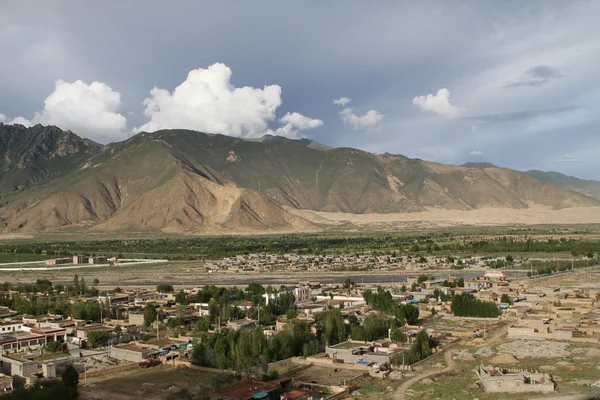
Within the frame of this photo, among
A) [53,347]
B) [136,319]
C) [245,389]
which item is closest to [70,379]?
[245,389]

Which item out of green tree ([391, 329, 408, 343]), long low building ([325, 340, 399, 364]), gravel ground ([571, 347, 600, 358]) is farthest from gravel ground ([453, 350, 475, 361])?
gravel ground ([571, 347, 600, 358])

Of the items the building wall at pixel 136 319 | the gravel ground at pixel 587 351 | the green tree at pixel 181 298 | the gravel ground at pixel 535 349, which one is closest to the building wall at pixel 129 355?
the building wall at pixel 136 319

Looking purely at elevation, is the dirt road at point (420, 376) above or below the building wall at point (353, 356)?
below

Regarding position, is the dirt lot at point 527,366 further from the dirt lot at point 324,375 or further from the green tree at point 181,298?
the green tree at point 181,298

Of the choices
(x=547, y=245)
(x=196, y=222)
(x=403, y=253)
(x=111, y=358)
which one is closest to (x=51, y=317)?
(x=111, y=358)

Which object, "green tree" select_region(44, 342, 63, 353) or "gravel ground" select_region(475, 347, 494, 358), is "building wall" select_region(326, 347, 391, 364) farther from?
"green tree" select_region(44, 342, 63, 353)

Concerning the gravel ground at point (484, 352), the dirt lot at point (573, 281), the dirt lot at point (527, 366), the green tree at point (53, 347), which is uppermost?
the green tree at point (53, 347)
